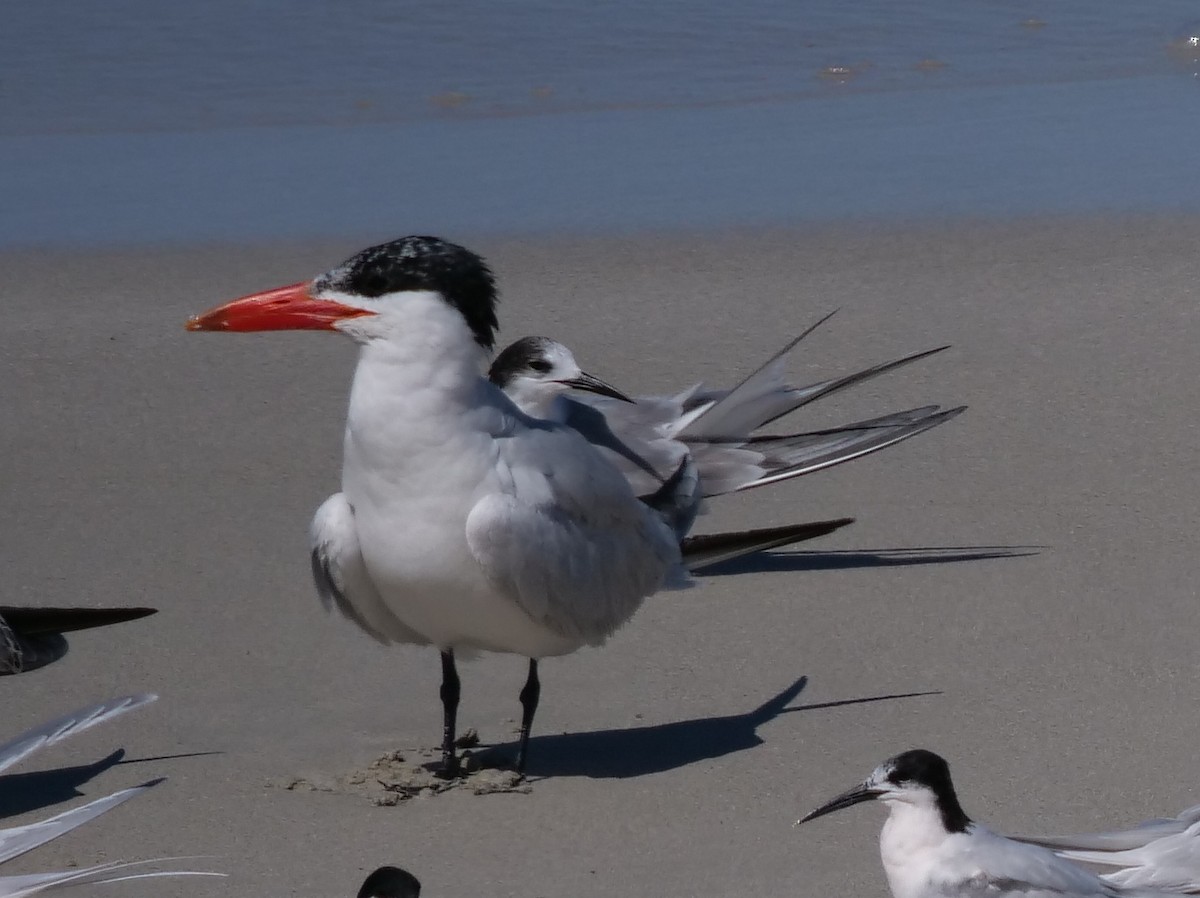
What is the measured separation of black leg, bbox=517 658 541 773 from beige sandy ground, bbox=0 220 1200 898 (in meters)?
0.09

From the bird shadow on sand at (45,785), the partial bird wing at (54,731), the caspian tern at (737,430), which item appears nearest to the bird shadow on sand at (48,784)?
the bird shadow on sand at (45,785)

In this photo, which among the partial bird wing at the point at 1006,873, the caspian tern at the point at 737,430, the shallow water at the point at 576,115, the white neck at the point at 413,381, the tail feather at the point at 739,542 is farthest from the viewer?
the shallow water at the point at 576,115

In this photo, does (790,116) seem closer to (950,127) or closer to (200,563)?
(950,127)

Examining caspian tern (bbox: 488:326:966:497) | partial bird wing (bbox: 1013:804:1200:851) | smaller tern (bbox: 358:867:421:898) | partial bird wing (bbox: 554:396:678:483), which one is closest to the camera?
smaller tern (bbox: 358:867:421:898)

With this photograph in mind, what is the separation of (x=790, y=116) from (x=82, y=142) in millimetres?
3380

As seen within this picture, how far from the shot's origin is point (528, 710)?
4.18 meters

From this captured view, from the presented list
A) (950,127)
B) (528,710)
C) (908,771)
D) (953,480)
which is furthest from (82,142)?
(908,771)

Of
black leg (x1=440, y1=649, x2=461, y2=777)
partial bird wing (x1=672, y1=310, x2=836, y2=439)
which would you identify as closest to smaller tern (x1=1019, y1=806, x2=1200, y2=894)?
black leg (x1=440, y1=649, x2=461, y2=777)

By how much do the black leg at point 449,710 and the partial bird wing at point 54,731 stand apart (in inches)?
35.4

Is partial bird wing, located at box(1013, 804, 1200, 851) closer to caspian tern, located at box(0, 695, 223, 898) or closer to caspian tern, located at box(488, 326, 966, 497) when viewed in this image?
caspian tern, located at box(0, 695, 223, 898)

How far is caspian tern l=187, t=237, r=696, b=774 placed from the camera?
3818 millimetres

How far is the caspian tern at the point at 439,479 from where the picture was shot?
3.82m

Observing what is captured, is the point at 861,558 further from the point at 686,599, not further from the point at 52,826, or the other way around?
the point at 52,826

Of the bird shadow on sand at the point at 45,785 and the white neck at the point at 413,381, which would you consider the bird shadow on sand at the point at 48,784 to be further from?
the white neck at the point at 413,381
